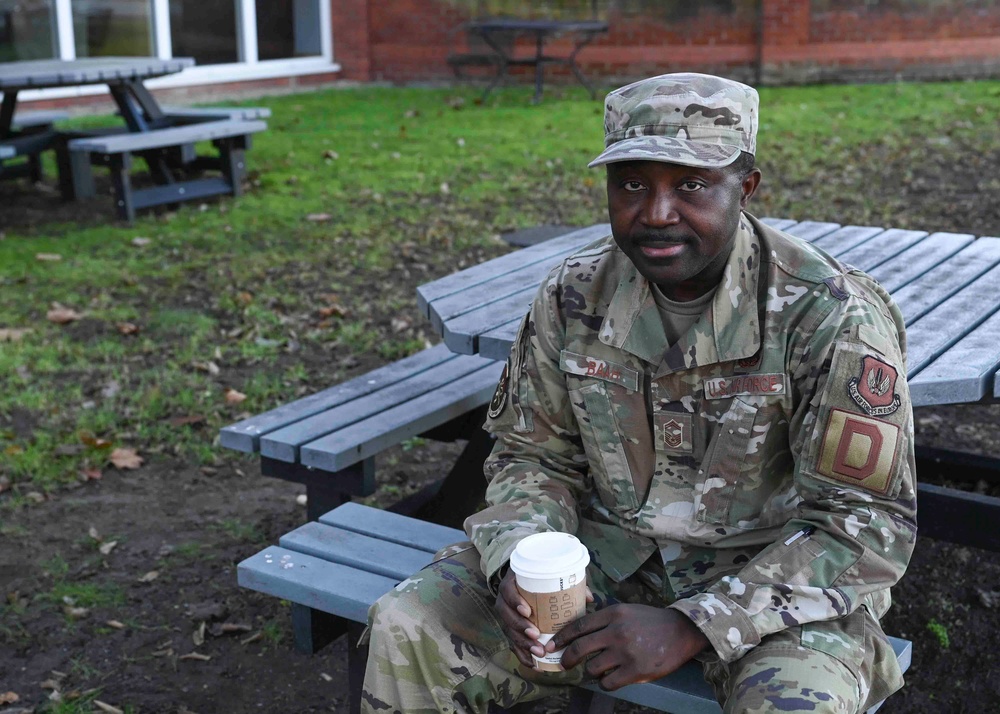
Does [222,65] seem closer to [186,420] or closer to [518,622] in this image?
[186,420]

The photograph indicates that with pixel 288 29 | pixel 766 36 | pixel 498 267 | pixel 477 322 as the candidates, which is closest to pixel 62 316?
pixel 498 267

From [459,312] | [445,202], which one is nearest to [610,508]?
[459,312]

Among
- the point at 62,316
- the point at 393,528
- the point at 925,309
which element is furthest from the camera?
the point at 62,316

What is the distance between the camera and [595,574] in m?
2.37

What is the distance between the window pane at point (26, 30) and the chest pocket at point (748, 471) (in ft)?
36.1

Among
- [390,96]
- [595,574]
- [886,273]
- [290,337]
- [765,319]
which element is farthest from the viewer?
[390,96]

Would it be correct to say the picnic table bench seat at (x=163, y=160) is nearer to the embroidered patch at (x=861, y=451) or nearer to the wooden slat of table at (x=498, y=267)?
the wooden slat of table at (x=498, y=267)

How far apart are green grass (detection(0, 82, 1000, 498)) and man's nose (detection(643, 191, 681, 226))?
2.36 meters

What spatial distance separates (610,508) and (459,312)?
0.89m

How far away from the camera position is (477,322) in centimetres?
302

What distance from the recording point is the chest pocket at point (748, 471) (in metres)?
2.20

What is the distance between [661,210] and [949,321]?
→ 42.2 inches

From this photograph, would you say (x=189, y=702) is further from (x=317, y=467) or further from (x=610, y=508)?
(x=610, y=508)

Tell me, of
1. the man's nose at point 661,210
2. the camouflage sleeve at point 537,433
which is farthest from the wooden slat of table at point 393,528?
the man's nose at point 661,210
